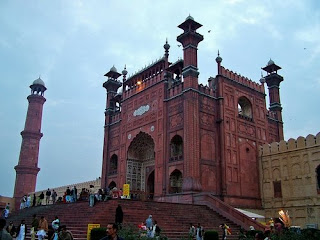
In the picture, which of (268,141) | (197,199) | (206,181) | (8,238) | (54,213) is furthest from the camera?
(268,141)

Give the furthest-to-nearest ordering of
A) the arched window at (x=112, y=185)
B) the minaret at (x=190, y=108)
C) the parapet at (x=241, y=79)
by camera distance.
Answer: the arched window at (x=112, y=185)
the parapet at (x=241, y=79)
the minaret at (x=190, y=108)

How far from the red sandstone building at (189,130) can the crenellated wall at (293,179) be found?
96 centimetres

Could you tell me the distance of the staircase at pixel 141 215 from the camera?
48.8ft

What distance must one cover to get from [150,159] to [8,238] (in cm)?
2323

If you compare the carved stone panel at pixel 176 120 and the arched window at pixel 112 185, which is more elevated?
the carved stone panel at pixel 176 120

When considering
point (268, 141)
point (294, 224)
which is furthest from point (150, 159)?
point (294, 224)

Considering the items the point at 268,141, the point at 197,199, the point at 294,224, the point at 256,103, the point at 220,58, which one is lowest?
the point at 294,224

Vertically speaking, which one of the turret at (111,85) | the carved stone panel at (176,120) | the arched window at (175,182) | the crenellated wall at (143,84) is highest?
the turret at (111,85)

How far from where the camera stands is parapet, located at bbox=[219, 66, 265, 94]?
2584 cm

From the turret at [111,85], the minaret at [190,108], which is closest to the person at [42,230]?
the minaret at [190,108]

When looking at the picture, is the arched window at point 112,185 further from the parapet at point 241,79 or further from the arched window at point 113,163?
the parapet at point 241,79

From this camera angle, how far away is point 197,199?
2030cm

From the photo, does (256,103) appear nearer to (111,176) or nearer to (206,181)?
(206,181)

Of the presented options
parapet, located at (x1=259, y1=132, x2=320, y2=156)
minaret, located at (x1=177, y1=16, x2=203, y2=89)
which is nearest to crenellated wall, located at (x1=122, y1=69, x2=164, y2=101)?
minaret, located at (x1=177, y1=16, x2=203, y2=89)
